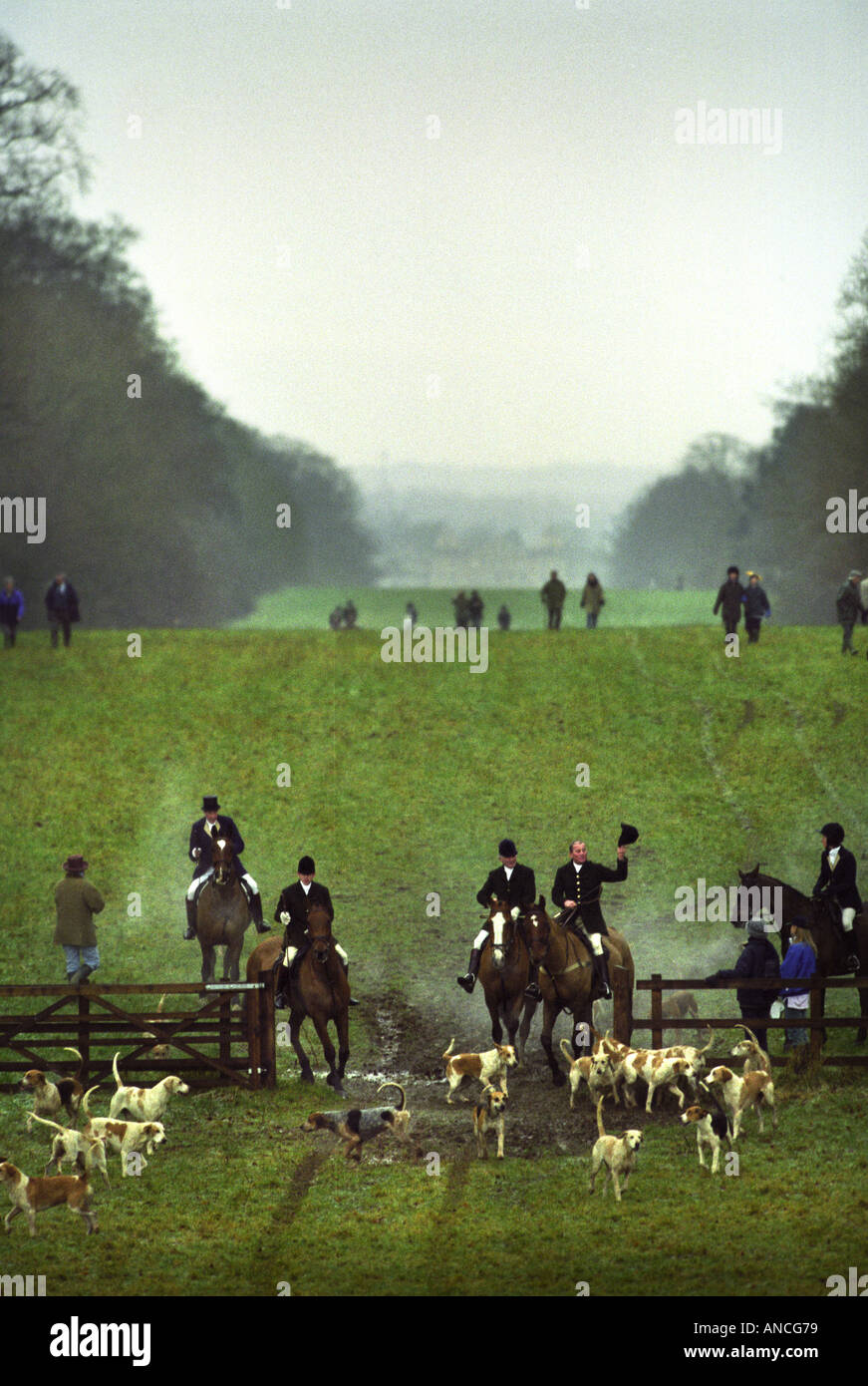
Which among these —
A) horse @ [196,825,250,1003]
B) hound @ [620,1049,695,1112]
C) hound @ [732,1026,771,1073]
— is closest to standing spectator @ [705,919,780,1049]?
hound @ [732,1026,771,1073]

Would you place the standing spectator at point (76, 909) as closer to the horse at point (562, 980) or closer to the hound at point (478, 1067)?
the hound at point (478, 1067)

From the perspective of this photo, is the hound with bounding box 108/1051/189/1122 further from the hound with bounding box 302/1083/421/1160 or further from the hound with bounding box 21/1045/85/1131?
the hound with bounding box 302/1083/421/1160

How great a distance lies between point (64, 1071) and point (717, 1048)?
839cm

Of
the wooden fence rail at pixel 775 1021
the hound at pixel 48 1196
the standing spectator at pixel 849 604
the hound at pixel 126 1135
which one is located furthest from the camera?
the standing spectator at pixel 849 604

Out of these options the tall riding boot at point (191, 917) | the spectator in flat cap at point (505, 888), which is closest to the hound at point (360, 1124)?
the spectator in flat cap at point (505, 888)

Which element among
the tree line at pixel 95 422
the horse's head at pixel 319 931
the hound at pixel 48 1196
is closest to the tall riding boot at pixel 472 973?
the horse's head at pixel 319 931

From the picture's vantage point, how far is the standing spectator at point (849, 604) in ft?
132

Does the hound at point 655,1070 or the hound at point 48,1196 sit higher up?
the hound at point 655,1070

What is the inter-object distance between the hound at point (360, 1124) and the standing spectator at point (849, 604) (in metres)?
26.8

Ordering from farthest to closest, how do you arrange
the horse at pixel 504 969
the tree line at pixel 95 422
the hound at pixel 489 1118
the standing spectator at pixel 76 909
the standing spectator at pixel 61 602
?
the tree line at pixel 95 422 → the standing spectator at pixel 61 602 → the standing spectator at pixel 76 909 → the horse at pixel 504 969 → the hound at pixel 489 1118

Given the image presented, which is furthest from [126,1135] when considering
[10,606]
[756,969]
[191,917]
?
[10,606]

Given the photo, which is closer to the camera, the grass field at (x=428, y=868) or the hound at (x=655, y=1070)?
the grass field at (x=428, y=868)

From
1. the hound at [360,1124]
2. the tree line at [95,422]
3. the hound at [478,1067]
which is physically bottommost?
the hound at [360,1124]

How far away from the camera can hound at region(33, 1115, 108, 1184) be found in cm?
1505
